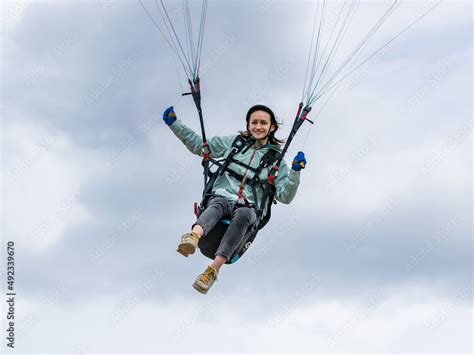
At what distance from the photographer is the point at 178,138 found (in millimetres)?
8391

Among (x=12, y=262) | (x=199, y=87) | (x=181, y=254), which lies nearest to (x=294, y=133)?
(x=199, y=87)

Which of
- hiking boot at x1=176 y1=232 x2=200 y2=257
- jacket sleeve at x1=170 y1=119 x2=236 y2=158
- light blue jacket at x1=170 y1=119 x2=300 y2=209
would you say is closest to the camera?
hiking boot at x1=176 y1=232 x2=200 y2=257

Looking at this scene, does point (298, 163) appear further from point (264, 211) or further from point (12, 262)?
point (12, 262)

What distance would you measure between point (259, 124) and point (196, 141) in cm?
75

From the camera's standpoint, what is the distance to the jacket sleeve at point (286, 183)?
307 inches

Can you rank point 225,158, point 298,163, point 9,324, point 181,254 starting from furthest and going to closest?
point 9,324 → point 225,158 → point 298,163 → point 181,254

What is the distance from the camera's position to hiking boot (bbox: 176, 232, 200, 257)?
7.05 metres

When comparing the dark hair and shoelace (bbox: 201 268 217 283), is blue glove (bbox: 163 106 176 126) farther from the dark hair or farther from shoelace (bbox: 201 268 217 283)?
shoelace (bbox: 201 268 217 283)

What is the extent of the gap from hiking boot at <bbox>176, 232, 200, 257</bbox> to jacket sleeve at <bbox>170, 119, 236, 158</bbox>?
57.1 inches

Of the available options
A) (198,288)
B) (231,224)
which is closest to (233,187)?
(231,224)

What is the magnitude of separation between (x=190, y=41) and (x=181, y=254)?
2311mm

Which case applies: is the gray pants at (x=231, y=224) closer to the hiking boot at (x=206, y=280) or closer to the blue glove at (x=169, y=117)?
the hiking boot at (x=206, y=280)

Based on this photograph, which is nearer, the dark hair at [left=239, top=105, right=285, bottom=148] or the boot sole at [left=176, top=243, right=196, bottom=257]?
the boot sole at [left=176, top=243, right=196, bottom=257]

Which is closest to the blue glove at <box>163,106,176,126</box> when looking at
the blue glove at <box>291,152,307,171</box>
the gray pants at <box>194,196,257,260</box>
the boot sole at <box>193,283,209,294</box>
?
the gray pants at <box>194,196,257,260</box>
